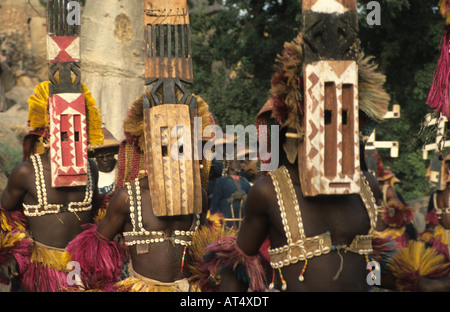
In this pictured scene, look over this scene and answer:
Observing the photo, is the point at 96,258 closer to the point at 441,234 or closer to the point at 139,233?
the point at 139,233

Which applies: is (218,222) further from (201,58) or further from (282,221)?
(201,58)

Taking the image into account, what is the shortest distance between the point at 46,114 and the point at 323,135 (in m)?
3.33

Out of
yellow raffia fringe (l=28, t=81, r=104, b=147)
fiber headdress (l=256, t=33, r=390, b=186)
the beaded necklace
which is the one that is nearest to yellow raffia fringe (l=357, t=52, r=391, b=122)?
fiber headdress (l=256, t=33, r=390, b=186)

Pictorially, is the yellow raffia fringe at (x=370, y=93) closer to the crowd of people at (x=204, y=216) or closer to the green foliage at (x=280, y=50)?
the crowd of people at (x=204, y=216)

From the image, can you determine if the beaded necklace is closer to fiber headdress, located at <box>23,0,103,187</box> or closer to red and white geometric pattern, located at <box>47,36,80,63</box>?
fiber headdress, located at <box>23,0,103,187</box>

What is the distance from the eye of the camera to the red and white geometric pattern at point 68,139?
526 centimetres

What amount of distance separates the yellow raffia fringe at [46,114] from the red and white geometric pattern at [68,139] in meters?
0.17

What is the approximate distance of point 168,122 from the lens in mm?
4293

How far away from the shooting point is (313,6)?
3029mm

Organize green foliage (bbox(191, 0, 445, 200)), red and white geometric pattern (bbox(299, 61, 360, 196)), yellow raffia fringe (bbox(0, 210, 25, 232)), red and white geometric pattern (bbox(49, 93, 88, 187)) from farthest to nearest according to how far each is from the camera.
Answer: green foliage (bbox(191, 0, 445, 200)), yellow raffia fringe (bbox(0, 210, 25, 232)), red and white geometric pattern (bbox(49, 93, 88, 187)), red and white geometric pattern (bbox(299, 61, 360, 196))

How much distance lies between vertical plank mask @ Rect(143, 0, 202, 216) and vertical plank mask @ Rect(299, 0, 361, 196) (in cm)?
143

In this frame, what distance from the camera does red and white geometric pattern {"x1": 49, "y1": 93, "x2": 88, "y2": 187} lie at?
207 inches

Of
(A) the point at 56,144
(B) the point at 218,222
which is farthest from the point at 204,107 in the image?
(A) the point at 56,144

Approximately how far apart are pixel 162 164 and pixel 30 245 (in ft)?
5.97
